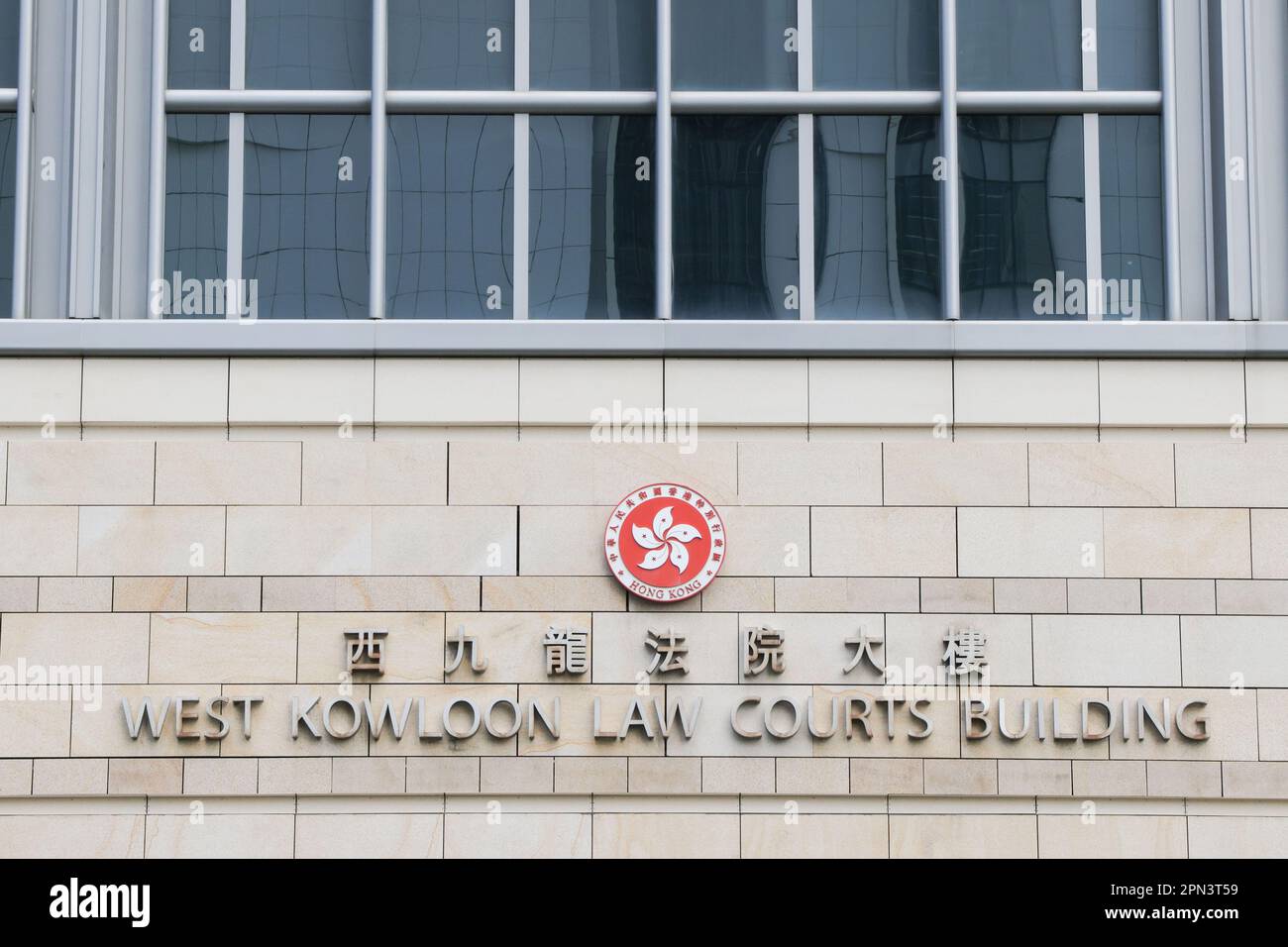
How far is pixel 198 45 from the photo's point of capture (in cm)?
1073

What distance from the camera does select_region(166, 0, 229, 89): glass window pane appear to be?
1071cm

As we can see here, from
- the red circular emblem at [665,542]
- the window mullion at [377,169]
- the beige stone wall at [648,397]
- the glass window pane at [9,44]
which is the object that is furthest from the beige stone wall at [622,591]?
the glass window pane at [9,44]

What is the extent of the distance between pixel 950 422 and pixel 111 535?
5.64 metres

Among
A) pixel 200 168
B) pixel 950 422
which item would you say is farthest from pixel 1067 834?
pixel 200 168

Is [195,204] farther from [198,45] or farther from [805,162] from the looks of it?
[805,162]

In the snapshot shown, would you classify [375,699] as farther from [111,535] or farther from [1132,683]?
[1132,683]

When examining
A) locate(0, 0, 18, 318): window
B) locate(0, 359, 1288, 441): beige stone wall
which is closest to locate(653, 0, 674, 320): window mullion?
locate(0, 359, 1288, 441): beige stone wall

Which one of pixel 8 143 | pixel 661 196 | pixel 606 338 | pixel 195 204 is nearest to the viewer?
pixel 606 338

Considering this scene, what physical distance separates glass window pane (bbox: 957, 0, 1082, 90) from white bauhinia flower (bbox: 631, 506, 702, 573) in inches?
149

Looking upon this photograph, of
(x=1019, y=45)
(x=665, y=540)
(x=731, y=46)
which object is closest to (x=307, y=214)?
(x=731, y=46)

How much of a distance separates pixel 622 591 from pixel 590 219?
2.68 metres

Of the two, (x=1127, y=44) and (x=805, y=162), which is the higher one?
(x=1127, y=44)

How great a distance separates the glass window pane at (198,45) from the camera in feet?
35.1

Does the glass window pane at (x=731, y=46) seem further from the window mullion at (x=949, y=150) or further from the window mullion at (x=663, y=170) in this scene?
the window mullion at (x=949, y=150)
